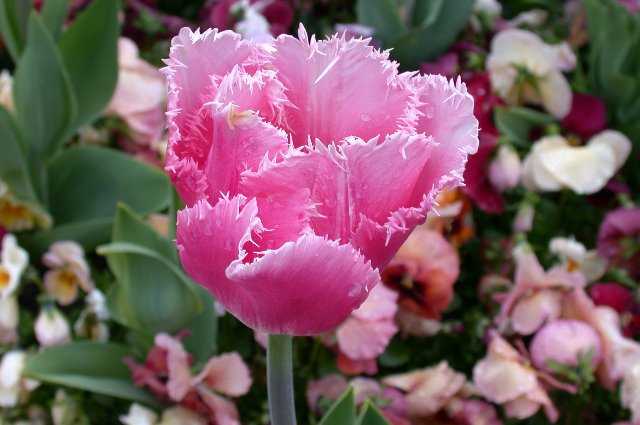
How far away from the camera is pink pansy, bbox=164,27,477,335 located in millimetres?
350

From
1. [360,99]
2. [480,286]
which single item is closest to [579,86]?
[480,286]

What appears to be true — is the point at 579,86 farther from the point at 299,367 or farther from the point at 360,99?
the point at 360,99

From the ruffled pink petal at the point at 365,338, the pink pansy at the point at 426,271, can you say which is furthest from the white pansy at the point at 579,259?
the ruffled pink petal at the point at 365,338

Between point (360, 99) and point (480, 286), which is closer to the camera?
point (360, 99)

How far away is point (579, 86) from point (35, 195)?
0.71 meters

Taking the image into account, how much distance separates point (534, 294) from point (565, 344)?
7 cm

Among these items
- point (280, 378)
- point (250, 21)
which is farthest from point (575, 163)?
point (280, 378)

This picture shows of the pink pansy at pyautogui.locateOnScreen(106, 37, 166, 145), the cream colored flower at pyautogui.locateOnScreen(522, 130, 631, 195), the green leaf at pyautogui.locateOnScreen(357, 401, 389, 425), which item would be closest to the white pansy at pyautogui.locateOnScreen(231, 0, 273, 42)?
the pink pansy at pyautogui.locateOnScreen(106, 37, 166, 145)

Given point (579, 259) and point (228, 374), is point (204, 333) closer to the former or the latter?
point (228, 374)

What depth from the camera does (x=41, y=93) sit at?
0.96 metres

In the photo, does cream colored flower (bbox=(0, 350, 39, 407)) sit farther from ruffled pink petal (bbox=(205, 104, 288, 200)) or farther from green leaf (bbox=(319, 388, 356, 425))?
ruffled pink petal (bbox=(205, 104, 288, 200))

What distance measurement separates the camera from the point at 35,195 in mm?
1033

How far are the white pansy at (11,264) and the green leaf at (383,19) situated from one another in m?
0.54

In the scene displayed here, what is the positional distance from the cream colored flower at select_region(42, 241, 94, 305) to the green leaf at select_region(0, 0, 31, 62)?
22 cm
